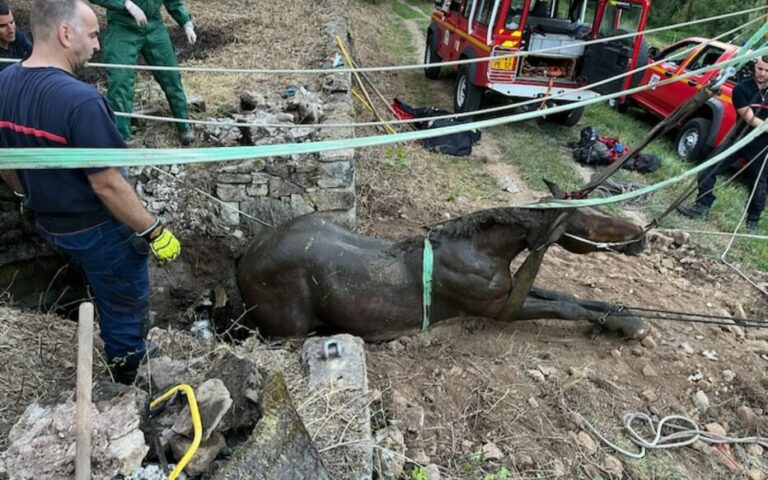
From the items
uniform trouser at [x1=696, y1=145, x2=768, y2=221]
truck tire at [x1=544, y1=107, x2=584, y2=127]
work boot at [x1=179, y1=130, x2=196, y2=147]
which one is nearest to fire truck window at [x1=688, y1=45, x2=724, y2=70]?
truck tire at [x1=544, y1=107, x2=584, y2=127]

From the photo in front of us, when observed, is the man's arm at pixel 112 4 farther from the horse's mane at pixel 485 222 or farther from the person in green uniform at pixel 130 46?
the horse's mane at pixel 485 222

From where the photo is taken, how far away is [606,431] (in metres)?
3.23

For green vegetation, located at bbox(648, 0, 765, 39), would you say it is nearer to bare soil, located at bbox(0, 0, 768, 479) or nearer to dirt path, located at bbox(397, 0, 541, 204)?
dirt path, located at bbox(397, 0, 541, 204)

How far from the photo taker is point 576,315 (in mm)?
4066

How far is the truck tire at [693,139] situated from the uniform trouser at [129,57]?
749 cm

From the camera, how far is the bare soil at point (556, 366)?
9.48 ft

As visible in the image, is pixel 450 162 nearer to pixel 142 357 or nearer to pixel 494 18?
pixel 494 18

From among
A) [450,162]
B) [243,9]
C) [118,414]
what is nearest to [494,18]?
[450,162]

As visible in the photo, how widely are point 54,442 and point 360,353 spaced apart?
1526 millimetres

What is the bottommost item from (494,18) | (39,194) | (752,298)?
(752,298)

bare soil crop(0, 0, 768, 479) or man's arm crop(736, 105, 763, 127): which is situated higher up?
man's arm crop(736, 105, 763, 127)

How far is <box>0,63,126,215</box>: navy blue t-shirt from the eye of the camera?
233 centimetres

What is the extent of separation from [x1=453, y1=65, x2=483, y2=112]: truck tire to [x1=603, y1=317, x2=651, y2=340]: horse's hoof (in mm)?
5569

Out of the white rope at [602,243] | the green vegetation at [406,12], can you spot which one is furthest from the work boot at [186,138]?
the green vegetation at [406,12]
